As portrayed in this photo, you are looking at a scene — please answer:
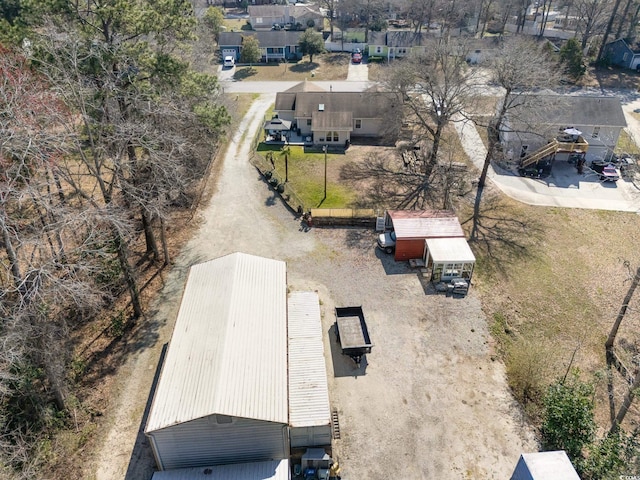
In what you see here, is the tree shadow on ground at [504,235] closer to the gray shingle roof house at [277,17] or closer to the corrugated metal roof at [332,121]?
the corrugated metal roof at [332,121]

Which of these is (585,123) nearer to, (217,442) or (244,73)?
(217,442)

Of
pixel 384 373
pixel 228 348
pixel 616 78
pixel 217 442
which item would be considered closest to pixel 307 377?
pixel 228 348

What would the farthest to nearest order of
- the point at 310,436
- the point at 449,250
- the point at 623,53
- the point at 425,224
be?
the point at 623,53 < the point at 425,224 < the point at 449,250 < the point at 310,436

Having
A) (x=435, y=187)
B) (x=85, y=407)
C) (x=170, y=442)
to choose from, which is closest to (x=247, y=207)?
(x=435, y=187)

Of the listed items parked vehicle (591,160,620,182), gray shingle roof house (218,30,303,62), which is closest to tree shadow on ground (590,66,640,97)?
parked vehicle (591,160,620,182)

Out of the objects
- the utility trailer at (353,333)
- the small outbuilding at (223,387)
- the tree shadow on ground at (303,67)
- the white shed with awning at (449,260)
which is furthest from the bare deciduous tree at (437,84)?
the tree shadow on ground at (303,67)

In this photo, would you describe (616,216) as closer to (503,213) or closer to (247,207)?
(503,213)
